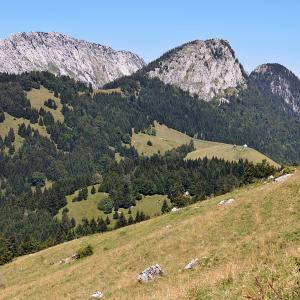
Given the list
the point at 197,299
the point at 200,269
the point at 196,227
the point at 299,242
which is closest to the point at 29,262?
the point at 196,227

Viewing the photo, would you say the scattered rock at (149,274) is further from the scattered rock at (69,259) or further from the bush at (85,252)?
the scattered rock at (69,259)

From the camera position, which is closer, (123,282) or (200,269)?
(200,269)

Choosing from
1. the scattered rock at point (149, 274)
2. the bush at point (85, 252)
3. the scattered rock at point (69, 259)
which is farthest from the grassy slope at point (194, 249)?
the scattered rock at point (69, 259)

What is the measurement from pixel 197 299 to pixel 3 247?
99.5 metres

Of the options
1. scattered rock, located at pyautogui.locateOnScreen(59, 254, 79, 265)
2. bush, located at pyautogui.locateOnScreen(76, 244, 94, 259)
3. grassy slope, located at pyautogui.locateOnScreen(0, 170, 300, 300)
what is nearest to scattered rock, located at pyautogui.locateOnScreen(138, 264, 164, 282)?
grassy slope, located at pyautogui.locateOnScreen(0, 170, 300, 300)

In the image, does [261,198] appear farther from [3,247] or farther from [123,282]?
[3,247]

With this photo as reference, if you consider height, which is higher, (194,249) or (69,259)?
(194,249)

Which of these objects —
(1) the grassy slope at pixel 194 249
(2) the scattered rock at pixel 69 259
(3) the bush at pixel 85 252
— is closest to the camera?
(1) the grassy slope at pixel 194 249

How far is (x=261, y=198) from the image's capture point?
170ft

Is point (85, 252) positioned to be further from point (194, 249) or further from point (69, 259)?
point (194, 249)

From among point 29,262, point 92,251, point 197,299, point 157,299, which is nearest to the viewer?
point 197,299

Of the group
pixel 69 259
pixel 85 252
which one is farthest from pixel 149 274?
pixel 69 259

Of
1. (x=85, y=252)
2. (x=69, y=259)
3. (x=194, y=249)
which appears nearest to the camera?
(x=194, y=249)

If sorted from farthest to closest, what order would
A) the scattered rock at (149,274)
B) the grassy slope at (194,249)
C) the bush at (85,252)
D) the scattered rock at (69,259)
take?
the scattered rock at (69,259), the bush at (85,252), the scattered rock at (149,274), the grassy slope at (194,249)
